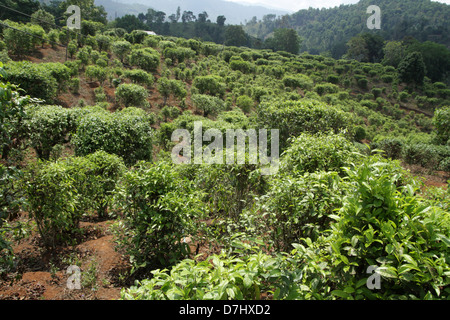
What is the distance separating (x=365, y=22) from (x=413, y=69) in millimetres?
78786

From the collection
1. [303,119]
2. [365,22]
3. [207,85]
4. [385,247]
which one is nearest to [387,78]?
[207,85]

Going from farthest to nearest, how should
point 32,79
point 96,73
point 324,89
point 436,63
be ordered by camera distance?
point 436,63
point 324,89
point 96,73
point 32,79

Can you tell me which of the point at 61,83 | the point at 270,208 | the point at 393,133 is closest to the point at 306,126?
the point at 270,208

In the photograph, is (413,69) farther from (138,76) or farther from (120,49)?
(138,76)

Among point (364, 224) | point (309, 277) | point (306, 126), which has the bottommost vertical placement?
point (309, 277)

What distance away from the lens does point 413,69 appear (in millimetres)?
41938

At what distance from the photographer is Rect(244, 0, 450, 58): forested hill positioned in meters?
82.5

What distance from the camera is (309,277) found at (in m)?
2.05

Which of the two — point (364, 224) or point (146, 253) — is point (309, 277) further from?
point (146, 253)

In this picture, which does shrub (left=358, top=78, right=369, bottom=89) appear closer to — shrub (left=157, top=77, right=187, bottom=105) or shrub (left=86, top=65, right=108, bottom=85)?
shrub (left=157, top=77, right=187, bottom=105)

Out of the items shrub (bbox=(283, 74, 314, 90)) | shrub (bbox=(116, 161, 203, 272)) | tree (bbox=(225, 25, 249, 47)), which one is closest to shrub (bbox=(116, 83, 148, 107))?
shrub (bbox=(116, 161, 203, 272))

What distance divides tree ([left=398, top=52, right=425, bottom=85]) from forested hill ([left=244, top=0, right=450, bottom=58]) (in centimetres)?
4568

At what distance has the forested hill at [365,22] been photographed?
8250cm
